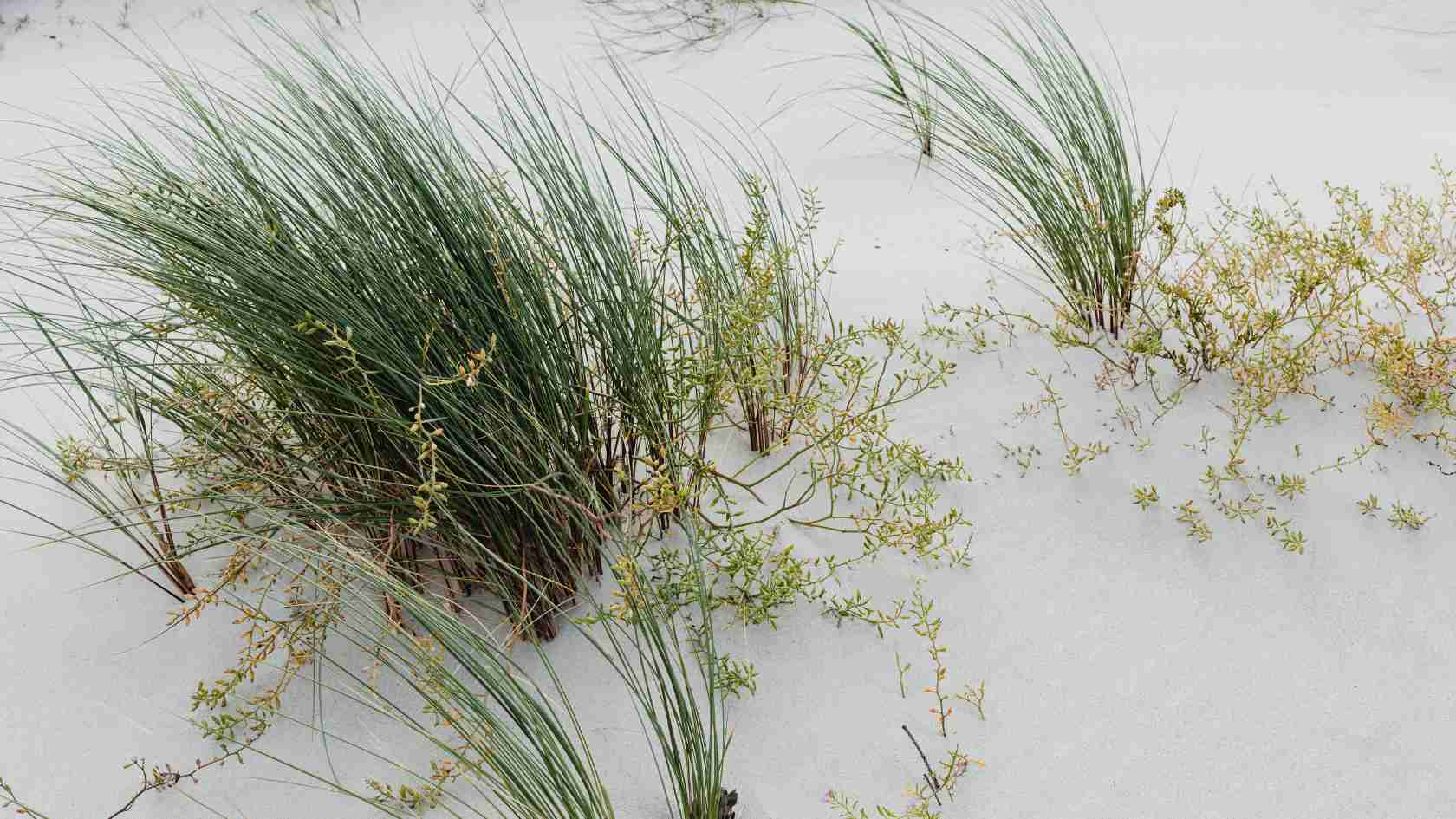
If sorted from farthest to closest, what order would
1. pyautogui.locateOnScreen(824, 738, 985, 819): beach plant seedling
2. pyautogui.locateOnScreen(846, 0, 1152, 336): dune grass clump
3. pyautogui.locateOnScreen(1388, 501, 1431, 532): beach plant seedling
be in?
1. pyautogui.locateOnScreen(846, 0, 1152, 336): dune grass clump
2. pyautogui.locateOnScreen(1388, 501, 1431, 532): beach plant seedling
3. pyautogui.locateOnScreen(824, 738, 985, 819): beach plant seedling

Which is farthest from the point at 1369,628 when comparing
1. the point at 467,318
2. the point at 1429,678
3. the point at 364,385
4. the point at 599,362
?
the point at 364,385

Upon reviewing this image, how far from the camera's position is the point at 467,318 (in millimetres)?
1756

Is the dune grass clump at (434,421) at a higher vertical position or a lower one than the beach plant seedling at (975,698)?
higher

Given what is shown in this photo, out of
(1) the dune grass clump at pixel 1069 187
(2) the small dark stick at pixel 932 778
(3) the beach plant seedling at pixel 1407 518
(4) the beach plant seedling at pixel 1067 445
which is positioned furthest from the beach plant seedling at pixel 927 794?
(1) the dune grass clump at pixel 1069 187

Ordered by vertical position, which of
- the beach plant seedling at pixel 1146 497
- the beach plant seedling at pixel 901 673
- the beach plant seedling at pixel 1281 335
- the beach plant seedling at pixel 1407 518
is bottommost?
the beach plant seedling at pixel 901 673

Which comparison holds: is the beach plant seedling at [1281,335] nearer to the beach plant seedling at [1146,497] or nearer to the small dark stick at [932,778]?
the beach plant seedling at [1146,497]

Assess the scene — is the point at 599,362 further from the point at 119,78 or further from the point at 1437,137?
the point at 119,78

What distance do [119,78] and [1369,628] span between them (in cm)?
429

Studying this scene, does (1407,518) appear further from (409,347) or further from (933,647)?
(409,347)

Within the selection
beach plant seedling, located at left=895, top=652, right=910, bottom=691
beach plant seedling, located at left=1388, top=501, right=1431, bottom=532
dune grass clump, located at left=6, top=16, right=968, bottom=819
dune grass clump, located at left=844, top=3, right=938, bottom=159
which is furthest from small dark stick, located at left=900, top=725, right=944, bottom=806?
dune grass clump, located at left=844, top=3, right=938, bottom=159

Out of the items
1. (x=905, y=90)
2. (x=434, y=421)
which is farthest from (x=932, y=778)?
(x=905, y=90)

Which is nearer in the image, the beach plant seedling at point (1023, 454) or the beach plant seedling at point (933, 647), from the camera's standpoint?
the beach plant seedling at point (933, 647)

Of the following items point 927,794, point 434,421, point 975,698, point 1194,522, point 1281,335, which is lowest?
point 927,794

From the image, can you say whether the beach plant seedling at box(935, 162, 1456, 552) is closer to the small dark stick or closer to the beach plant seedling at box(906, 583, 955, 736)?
the beach plant seedling at box(906, 583, 955, 736)
